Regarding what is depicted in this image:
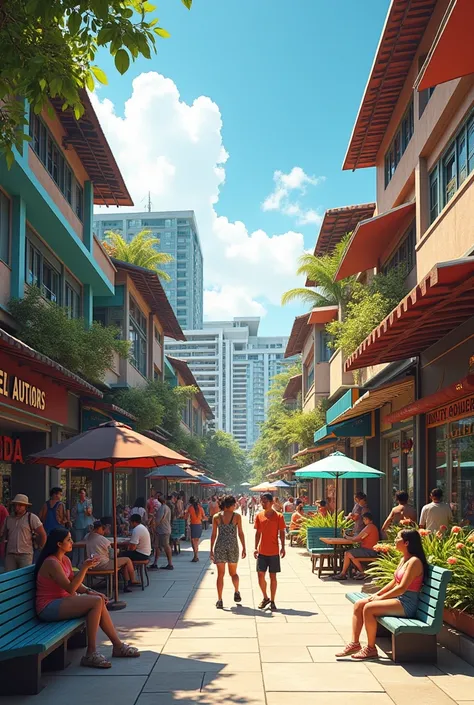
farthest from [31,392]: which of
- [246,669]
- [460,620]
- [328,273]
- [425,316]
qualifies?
[328,273]

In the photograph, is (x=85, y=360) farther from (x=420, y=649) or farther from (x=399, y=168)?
(x=420, y=649)

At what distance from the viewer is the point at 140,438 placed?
11633 mm

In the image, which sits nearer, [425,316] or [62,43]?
[62,43]

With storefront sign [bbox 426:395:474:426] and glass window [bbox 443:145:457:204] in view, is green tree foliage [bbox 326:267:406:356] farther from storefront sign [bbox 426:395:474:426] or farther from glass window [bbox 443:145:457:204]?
glass window [bbox 443:145:457:204]

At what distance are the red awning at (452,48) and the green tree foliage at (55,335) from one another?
836 cm

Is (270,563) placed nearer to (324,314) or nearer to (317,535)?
(317,535)

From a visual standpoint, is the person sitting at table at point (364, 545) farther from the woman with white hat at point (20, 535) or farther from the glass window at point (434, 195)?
the glass window at point (434, 195)

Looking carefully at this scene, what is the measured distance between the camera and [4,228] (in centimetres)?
1544

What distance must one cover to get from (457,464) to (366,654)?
22.5 ft

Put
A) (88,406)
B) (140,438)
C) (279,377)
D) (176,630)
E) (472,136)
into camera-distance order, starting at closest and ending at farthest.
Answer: (176,630), (140,438), (472,136), (88,406), (279,377)

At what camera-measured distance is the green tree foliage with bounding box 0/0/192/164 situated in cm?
628

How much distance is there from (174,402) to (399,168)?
15812mm

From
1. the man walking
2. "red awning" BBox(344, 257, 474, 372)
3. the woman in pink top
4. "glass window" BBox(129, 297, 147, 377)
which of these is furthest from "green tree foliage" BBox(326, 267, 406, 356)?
the woman in pink top

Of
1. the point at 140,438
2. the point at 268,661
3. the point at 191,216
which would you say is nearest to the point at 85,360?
the point at 140,438
